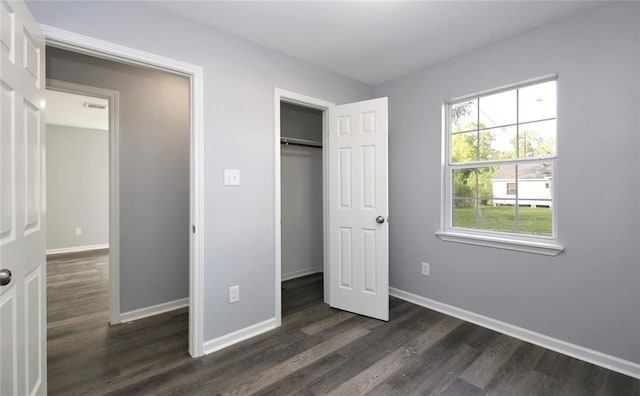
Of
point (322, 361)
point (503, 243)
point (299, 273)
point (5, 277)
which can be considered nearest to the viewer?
point (5, 277)

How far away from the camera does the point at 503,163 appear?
8.27 ft

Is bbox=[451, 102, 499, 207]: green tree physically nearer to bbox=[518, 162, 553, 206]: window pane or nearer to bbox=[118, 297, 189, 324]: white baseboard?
bbox=[518, 162, 553, 206]: window pane

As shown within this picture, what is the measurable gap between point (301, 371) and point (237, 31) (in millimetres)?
2506

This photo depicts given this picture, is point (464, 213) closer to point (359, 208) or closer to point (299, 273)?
point (359, 208)

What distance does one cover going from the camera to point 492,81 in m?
2.51

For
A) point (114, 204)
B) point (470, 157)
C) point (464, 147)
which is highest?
point (464, 147)

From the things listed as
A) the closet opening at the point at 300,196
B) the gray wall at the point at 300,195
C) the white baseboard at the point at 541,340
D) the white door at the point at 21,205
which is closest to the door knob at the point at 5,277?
the white door at the point at 21,205

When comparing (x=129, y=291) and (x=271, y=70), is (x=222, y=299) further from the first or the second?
(x=271, y=70)

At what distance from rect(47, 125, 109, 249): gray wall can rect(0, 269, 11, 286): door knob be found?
567cm

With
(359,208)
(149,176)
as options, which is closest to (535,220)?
(359,208)

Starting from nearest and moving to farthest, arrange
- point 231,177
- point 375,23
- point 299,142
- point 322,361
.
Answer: point 322,361
point 375,23
point 231,177
point 299,142

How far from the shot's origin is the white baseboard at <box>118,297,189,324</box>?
2.69 meters

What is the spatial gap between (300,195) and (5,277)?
3197 mm

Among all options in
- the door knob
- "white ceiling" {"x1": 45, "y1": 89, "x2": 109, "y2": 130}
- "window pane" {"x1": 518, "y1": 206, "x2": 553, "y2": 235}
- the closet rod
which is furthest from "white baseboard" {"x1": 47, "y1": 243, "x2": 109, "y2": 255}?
"window pane" {"x1": 518, "y1": 206, "x2": 553, "y2": 235}
